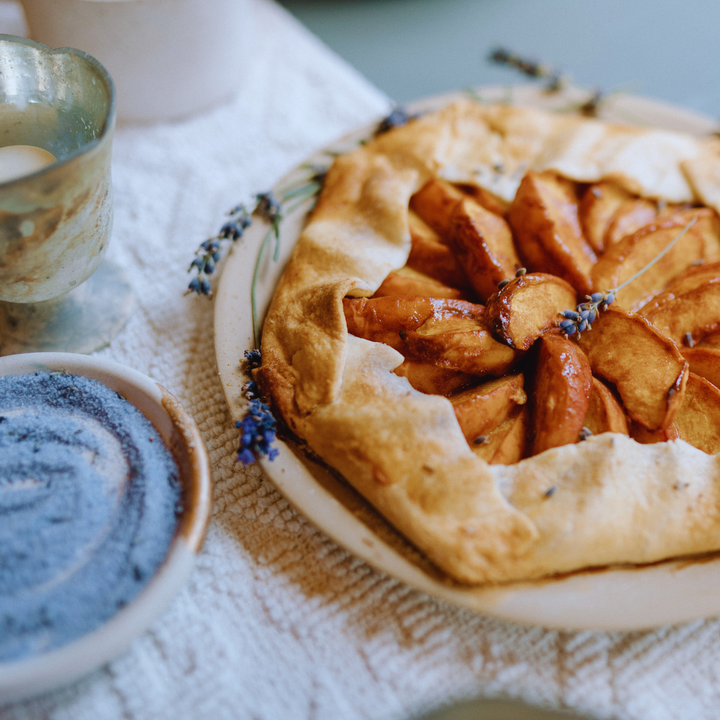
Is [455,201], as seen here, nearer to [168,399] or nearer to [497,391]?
[497,391]

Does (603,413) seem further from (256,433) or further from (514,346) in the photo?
(256,433)

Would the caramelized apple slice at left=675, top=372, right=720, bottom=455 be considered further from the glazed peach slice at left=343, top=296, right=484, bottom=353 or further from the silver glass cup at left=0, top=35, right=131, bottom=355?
the silver glass cup at left=0, top=35, right=131, bottom=355

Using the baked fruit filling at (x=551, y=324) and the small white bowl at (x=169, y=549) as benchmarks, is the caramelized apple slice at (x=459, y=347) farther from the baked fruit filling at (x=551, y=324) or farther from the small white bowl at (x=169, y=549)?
the small white bowl at (x=169, y=549)

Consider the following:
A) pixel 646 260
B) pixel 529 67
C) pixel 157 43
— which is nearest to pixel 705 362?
pixel 646 260

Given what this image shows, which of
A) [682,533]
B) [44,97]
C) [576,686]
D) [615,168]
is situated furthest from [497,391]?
[44,97]

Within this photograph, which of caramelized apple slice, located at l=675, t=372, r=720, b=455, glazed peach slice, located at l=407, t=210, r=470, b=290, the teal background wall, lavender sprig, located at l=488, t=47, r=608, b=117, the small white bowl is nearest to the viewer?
the small white bowl

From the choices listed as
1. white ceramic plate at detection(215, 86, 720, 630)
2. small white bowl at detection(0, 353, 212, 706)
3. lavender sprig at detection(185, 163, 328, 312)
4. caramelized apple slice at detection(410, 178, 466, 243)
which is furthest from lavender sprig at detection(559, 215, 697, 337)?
small white bowl at detection(0, 353, 212, 706)
